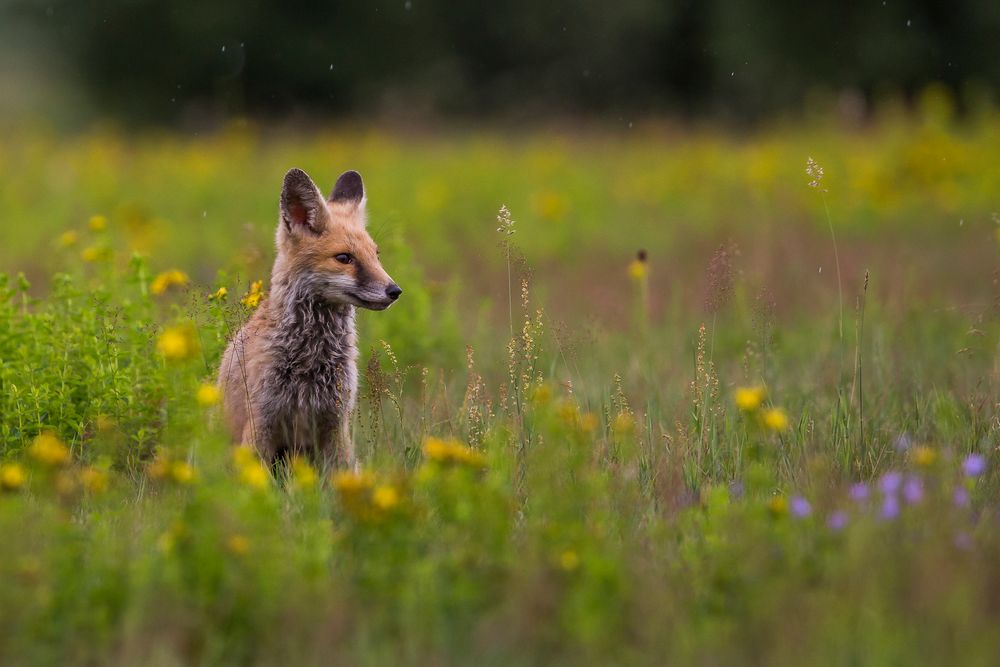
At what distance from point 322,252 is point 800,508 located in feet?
8.09

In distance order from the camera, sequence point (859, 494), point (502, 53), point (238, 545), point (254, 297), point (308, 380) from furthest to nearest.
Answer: point (502, 53), point (254, 297), point (308, 380), point (859, 494), point (238, 545)

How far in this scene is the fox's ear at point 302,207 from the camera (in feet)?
16.9

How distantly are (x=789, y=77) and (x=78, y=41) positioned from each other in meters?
15.5

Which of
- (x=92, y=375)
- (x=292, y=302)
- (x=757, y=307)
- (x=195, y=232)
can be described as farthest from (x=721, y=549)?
(x=195, y=232)

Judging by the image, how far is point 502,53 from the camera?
2669 centimetres

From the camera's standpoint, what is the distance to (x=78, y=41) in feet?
83.1

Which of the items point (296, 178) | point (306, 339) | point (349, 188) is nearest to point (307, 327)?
point (306, 339)

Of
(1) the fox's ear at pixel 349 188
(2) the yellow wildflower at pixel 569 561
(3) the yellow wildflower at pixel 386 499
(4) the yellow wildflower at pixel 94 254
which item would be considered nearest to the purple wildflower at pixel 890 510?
(2) the yellow wildflower at pixel 569 561

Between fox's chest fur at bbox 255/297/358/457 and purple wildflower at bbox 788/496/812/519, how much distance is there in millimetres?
2031

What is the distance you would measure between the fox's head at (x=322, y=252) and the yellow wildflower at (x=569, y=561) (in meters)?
1.92

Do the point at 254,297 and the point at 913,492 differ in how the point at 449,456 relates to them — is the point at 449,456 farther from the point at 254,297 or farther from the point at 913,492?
the point at 254,297

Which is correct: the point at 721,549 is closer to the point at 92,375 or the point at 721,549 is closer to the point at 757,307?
the point at 757,307

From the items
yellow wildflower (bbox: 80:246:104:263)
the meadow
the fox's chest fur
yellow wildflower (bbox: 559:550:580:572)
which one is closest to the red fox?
the fox's chest fur

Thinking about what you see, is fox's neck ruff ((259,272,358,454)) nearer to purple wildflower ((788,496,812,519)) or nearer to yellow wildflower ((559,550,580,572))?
yellow wildflower ((559,550,580,572))
